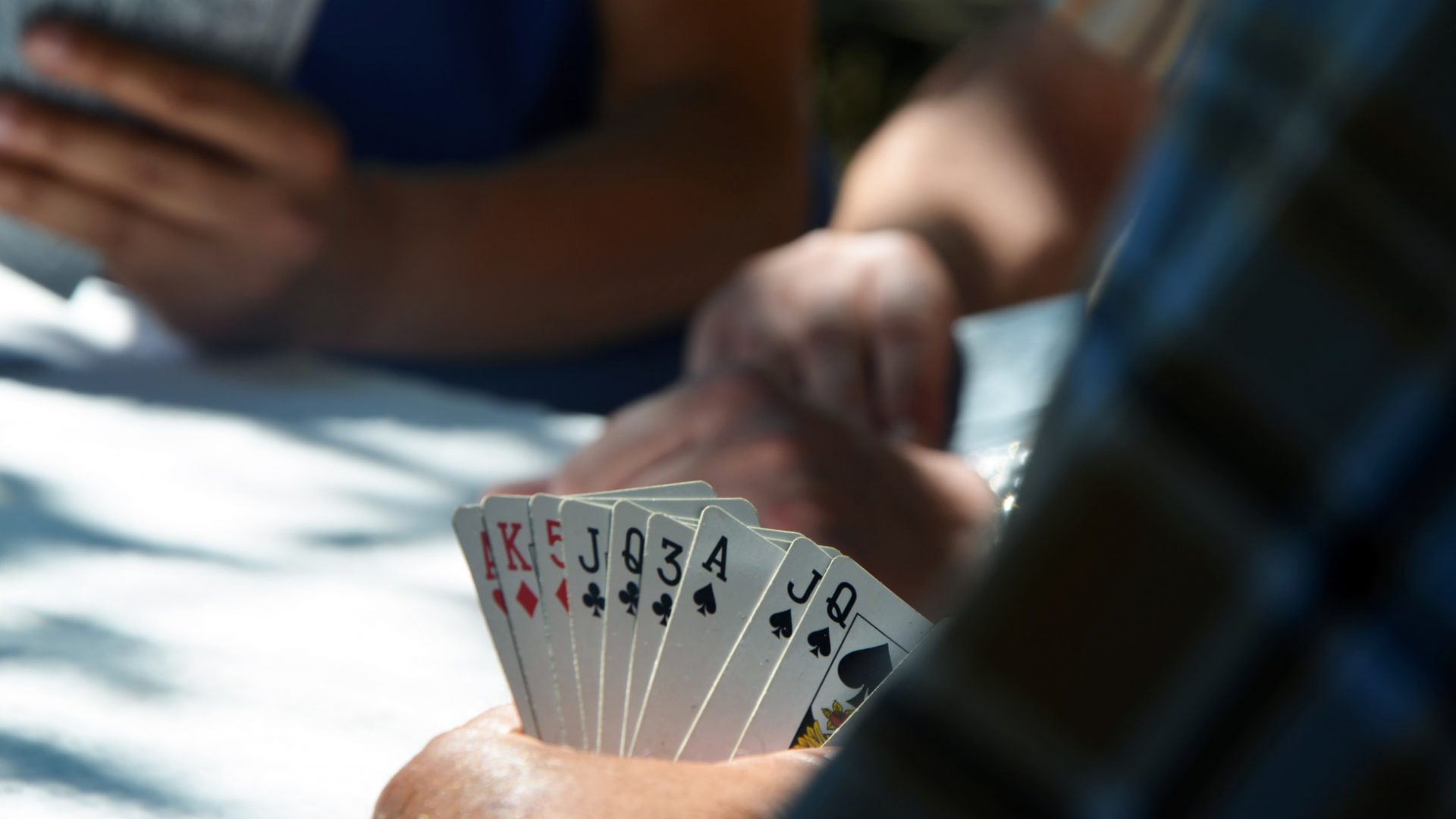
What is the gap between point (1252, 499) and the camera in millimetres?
199

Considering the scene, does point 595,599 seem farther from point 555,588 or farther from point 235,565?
point 235,565

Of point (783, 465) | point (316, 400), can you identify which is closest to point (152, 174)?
point (316, 400)

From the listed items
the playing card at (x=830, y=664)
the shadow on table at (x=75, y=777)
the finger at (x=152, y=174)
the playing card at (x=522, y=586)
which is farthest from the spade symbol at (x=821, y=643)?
the finger at (x=152, y=174)

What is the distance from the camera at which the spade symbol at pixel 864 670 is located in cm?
A: 47

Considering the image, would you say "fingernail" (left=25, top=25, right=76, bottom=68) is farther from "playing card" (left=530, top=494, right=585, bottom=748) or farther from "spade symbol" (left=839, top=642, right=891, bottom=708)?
"spade symbol" (left=839, top=642, right=891, bottom=708)

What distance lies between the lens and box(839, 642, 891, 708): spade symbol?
0.47 meters

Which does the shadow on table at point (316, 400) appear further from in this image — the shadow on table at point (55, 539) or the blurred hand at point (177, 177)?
the shadow on table at point (55, 539)

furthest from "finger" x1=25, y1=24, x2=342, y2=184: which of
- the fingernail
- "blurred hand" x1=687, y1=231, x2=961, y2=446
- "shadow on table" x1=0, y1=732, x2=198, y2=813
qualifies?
"shadow on table" x1=0, y1=732, x2=198, y2=813

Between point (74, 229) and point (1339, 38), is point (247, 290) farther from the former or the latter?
point (1339, 38)

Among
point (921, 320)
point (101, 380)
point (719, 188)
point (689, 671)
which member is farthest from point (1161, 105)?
point (719, 188)

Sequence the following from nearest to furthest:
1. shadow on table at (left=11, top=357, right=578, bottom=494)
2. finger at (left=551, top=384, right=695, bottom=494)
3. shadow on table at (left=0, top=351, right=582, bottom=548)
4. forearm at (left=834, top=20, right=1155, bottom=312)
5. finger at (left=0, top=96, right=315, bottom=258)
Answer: finger at (left=551, top=384, right=695, bottom=494), shadow on table at (left=0, top=351, right=582, bottom=548), shadow on table at (left=11, top=357, right=578, bottom=494), finger at (left=0, top=96, right=315, bottom=258), forearm at (left=834, top=20, right=1155, bottom=312)

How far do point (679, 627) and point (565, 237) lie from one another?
1029mm

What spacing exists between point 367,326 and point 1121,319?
1.28m

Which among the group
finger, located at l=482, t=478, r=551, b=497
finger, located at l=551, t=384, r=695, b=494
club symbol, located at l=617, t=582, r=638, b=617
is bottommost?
finger, located at l=482, t=478, r=551, b=497
